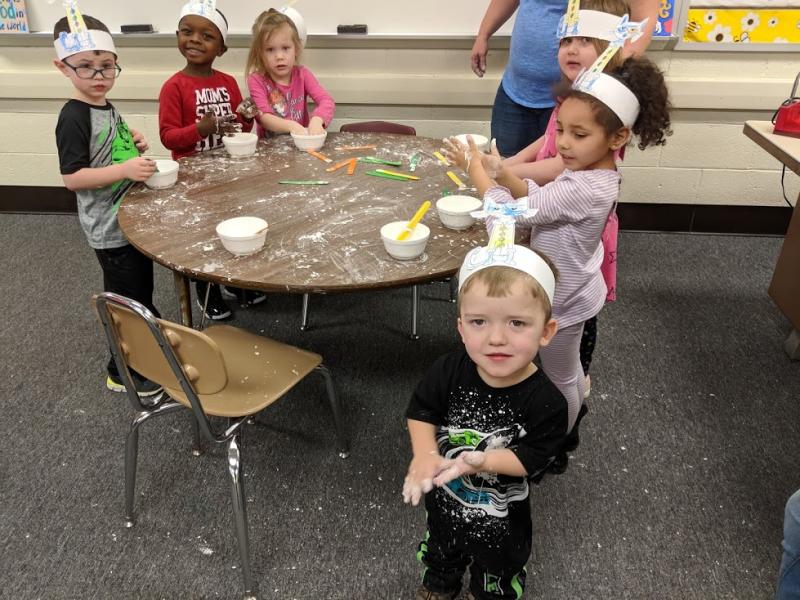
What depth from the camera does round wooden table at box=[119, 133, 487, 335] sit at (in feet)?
4.94

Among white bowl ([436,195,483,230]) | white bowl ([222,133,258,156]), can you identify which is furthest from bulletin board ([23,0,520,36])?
white bowl ([436,195,483,230])

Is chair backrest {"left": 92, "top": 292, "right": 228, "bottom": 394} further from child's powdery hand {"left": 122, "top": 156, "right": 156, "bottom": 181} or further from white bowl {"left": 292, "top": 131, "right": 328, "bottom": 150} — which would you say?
white bowl {"left": 292, "top": 131, "right": 328, "bottom": 150}

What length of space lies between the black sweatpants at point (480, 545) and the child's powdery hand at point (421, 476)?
0.62 ft

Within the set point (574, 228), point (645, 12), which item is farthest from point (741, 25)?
point (574, 228)

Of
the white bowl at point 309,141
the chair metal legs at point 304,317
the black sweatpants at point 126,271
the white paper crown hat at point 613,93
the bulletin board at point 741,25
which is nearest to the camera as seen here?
the white paper crown hat at point 613,93

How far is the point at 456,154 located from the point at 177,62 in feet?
7.44

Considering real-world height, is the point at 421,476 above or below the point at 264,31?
below

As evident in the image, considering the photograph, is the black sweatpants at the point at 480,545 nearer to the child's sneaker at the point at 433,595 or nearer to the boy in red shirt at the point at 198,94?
the child's sneaker at the point at 433,595

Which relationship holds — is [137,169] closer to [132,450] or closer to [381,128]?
[132,450]

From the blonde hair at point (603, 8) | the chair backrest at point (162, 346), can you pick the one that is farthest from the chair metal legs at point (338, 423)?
the blonde hair at point (603, 8)

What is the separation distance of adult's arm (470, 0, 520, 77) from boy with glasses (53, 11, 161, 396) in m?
1.63

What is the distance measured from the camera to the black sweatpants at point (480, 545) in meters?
1.25

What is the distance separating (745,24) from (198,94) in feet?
8.71

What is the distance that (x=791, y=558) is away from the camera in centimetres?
121
